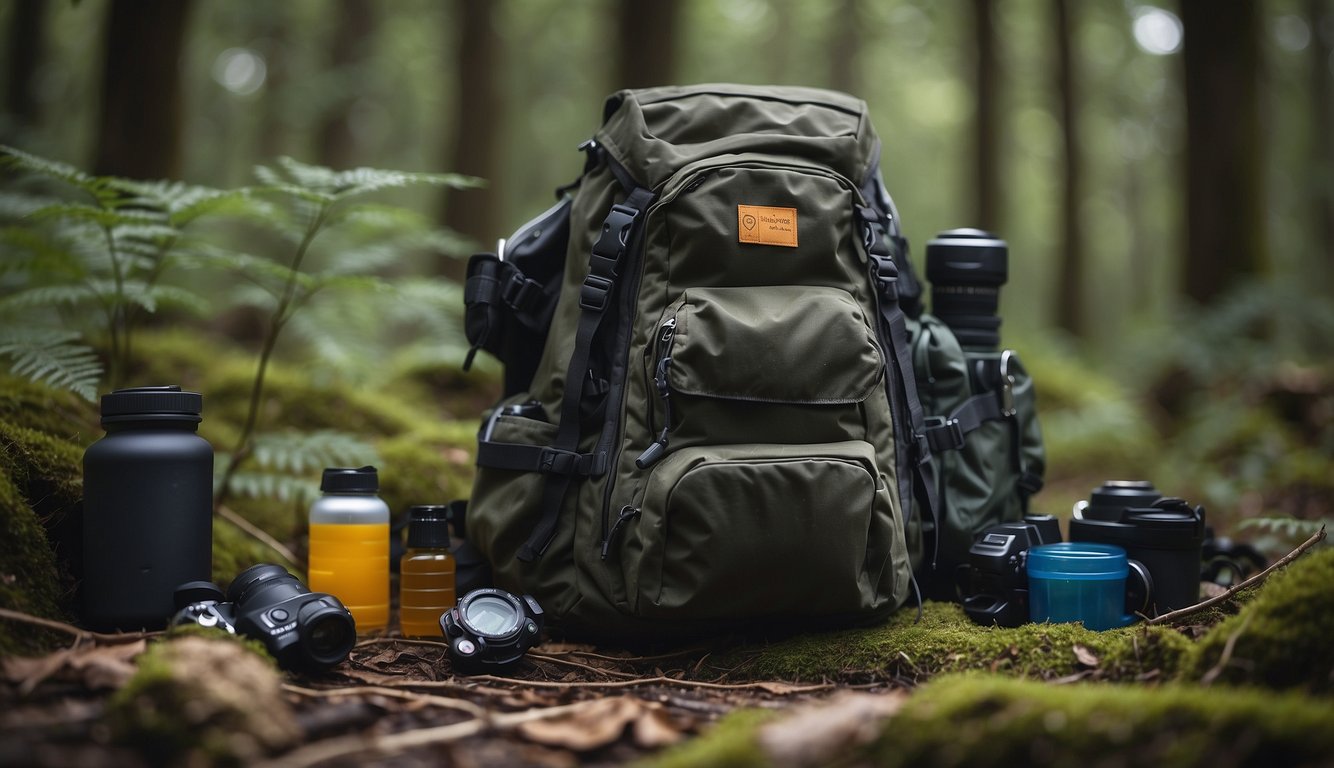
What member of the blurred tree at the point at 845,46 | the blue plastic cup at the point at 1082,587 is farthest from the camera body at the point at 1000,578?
the blurred tree at the point at 845,46

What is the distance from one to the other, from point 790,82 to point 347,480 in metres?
18.0

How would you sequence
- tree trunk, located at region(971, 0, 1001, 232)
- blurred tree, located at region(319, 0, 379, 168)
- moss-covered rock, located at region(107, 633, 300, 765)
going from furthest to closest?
tree trunk, located at region(971, 0, 1001, 232)
blurred tree, located at region(319, 0, 379, 168)
moss-covered rock, located at region(107, 633, 300, 765)

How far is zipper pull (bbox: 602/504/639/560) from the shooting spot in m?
2.77

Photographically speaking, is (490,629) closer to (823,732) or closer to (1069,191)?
(823,732)

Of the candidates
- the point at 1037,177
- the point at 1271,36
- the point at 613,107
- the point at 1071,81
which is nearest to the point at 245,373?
the point at 613,107

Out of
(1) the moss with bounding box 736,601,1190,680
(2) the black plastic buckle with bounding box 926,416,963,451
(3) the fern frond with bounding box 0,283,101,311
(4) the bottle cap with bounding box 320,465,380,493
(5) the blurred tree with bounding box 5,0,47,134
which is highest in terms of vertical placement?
(5) the blurred tree with bounding box 5,0,47,134

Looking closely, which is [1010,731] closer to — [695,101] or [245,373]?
[695,101]

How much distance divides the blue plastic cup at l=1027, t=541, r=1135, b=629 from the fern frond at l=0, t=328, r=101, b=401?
315 cm

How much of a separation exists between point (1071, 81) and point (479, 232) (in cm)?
993

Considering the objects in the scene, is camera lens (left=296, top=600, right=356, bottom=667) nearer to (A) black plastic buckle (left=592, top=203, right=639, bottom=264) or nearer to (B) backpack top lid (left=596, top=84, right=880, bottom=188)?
(A) black plastic buckle (left=592, top=203, right=639, bottom=264)

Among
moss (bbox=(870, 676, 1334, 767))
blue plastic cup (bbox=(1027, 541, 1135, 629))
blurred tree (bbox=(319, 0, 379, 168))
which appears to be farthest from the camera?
blurred tree (bbox=(319, 0, 379, 168))

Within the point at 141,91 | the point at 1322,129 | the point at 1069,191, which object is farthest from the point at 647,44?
the point at 1322,129

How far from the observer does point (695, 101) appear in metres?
3.20

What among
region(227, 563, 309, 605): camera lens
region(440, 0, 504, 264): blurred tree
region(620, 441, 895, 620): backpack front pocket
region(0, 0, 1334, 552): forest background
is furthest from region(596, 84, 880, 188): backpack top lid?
region(440, 0, 504, 264): blurred tree
